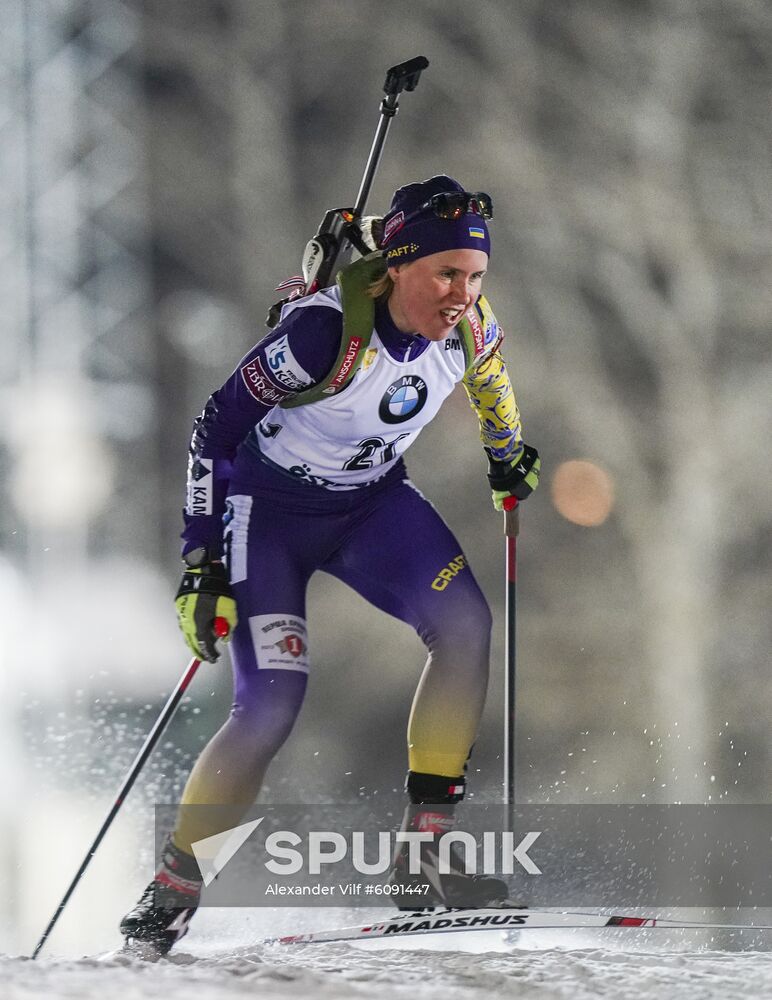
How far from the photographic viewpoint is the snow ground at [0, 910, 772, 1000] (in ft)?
6.48

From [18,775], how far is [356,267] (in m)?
5.18

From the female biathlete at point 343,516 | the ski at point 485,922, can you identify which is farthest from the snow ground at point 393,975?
the female biathlete at point 343,516

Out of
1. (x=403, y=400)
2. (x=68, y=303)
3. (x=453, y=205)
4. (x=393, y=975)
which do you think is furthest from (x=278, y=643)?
(x=68, y=303)

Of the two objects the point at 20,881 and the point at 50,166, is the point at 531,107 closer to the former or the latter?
the point at 50,166

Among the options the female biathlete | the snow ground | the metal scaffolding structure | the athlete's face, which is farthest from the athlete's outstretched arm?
the metal scaffolding structure

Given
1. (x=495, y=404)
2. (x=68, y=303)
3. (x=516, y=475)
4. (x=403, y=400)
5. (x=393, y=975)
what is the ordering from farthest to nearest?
(x=68, y=303) → (x=516, y=475) → (x=495, y=404) → (x=403, y=400) → (x=393, y=975)

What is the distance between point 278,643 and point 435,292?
31.6 inches

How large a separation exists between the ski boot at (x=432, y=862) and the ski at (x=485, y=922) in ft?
0.10

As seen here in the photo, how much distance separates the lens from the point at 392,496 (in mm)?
2756

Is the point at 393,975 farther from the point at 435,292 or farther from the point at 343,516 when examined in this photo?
the point at 435,292

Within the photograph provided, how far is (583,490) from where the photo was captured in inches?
331

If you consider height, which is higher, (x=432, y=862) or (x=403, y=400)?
(x=403, y=400)

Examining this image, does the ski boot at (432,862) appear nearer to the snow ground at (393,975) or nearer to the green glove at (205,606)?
the snow ground at (393,975)

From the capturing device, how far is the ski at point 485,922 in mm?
2520
